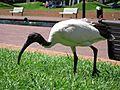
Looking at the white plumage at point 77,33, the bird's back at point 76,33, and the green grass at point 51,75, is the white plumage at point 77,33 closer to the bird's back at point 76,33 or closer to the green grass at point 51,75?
the bird's back at point 76,33

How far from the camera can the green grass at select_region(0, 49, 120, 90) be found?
598cm

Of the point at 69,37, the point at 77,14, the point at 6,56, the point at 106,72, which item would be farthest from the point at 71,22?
the point at 77,14

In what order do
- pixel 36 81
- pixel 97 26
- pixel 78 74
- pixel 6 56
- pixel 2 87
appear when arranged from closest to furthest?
pixel 2 87, pixel 36 81, pixel 97 26, pixel 78 74, pixel 6 56

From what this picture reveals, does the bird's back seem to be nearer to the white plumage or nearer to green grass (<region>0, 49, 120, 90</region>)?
the white plumage

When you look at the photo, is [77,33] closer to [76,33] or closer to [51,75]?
[76,33]

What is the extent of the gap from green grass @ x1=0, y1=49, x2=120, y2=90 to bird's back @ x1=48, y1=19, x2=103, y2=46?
61 cm

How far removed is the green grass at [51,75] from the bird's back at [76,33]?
0.61 metres

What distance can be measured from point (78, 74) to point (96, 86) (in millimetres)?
1007

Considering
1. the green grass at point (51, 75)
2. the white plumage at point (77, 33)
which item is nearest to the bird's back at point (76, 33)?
the white plumage at point (77, 33)

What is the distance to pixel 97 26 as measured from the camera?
6.62 meters

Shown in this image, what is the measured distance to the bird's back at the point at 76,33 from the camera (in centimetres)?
641

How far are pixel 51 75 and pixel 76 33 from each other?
0.96 metres

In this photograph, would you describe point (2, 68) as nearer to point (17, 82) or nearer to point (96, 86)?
point (17, 82)

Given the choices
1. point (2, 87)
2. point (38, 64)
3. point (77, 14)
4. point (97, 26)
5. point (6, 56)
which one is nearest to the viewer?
point (2, 87)
